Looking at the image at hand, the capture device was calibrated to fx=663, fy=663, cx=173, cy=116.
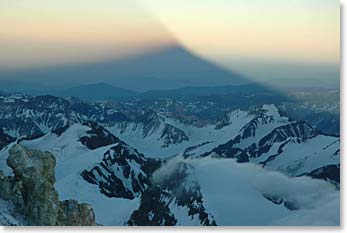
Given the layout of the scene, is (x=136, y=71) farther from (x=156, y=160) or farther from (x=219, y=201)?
(x=219, y=201)

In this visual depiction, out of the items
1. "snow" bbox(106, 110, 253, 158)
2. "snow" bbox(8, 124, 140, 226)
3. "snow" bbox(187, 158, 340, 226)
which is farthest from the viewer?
"snow" bbox(106, 110, 253, 158)

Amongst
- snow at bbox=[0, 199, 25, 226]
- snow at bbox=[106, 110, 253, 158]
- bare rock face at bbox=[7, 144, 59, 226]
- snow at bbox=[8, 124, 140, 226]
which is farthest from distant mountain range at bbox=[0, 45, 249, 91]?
snow at bbox=[0, 199, 25, 226]

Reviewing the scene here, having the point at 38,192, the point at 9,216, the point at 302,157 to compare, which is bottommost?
the point at 9,216

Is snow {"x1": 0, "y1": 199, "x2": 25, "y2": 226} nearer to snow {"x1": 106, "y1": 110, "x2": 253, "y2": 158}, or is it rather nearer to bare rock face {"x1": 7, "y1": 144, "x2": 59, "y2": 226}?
bare rock face {"x1": 7, "y1": 144, "x2": 59, "y2": 226}

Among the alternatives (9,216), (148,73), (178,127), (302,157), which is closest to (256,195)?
(302,157)

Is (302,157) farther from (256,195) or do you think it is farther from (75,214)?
(75,214)

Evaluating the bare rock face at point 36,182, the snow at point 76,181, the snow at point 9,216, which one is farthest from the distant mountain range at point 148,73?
the snow at point 9,216

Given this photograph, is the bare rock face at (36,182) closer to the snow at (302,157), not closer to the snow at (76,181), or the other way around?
the snow at (76,181)

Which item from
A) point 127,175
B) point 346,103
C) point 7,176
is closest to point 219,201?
point 127,175
